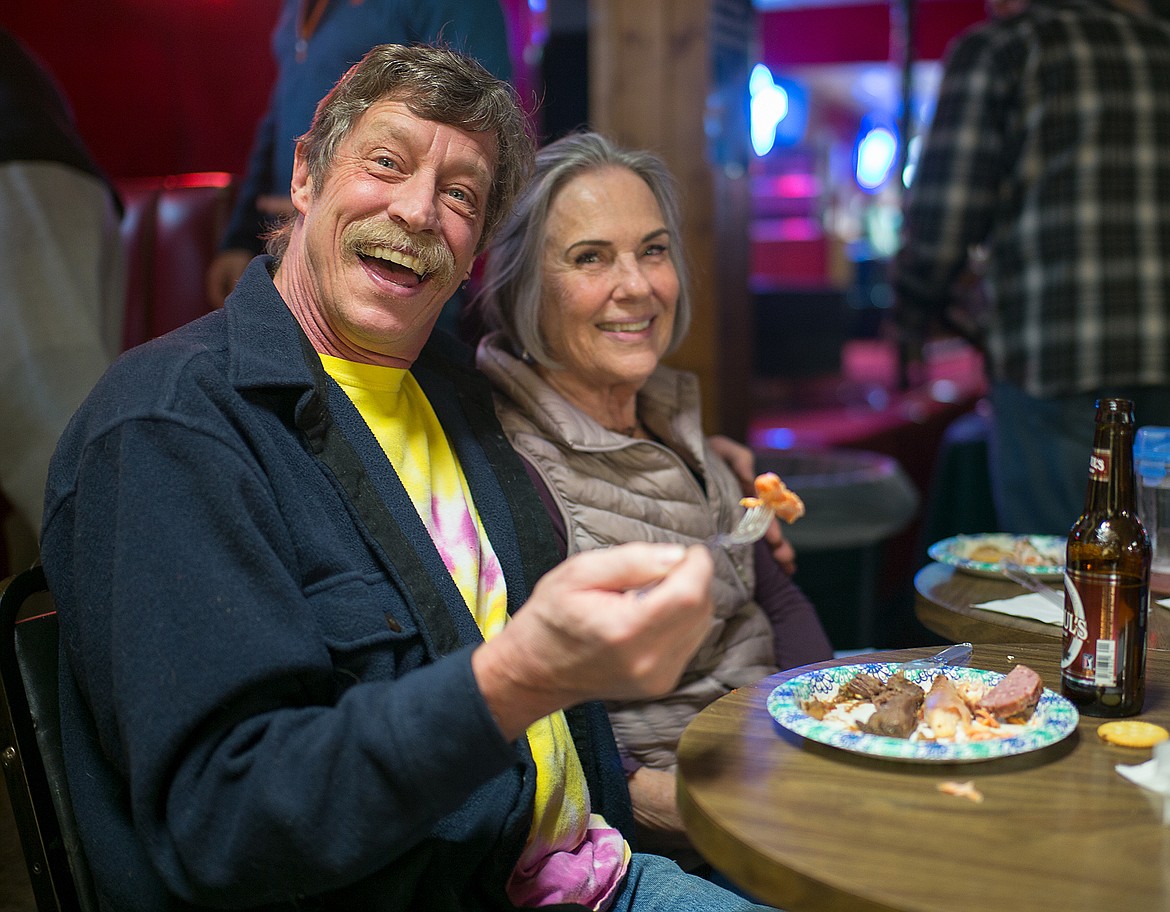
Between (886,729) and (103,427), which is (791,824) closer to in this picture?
(886,729)

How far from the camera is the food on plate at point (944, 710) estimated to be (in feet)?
3.85

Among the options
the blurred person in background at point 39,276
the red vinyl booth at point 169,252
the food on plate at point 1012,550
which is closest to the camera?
the food on plate at point 1012,550

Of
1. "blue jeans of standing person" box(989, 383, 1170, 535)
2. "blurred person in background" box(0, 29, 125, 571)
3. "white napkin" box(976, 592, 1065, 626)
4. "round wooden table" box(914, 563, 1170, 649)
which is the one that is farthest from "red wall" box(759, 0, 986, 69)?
"white napkin" box(976, 592, 1065, 626)

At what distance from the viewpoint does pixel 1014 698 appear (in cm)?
120

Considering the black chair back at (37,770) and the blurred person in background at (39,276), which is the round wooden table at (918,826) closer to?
the black chair back at (37,770)

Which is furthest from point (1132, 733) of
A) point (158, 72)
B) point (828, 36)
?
point (828, 36)

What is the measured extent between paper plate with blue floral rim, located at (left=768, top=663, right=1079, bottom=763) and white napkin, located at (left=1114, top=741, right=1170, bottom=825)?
0.24 feet

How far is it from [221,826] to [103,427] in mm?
404

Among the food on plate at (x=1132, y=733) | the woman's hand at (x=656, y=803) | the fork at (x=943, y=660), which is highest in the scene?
the food on plate at (x=1132, y=733)

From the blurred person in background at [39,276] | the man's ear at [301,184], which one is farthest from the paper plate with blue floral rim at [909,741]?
the blurred person in background at [39,276]

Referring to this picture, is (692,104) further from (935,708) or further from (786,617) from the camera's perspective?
(935,708)

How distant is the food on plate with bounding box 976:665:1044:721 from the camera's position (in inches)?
47.1

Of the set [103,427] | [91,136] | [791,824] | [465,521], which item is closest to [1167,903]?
[791,824]

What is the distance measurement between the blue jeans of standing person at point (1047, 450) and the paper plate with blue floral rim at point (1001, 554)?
97 centimetres
